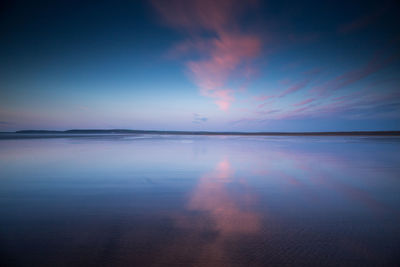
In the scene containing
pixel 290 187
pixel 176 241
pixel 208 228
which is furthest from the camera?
pixel 290 187

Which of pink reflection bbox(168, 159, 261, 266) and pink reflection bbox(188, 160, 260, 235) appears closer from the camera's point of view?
pink reflection bbox(168, 159, 261, 266)

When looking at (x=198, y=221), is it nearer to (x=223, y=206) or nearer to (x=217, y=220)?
(x=217, y=220)

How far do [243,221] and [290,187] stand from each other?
234cm

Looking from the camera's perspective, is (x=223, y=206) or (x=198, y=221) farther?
(x=223, y=206)

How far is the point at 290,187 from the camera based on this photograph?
4594 mm

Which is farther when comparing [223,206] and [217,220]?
[223,206]

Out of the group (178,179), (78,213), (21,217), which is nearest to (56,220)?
(78,213)

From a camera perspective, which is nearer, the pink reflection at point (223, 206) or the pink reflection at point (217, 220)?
the pink reflection at point (217, 220)

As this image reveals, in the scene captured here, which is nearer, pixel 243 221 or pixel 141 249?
pixel 141 249

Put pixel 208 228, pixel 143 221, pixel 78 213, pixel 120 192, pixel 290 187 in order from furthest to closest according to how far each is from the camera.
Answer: pixel 290 187 → pixel 120 192 → pixel 78 213 → pixel 143 221 → pixel 208 228

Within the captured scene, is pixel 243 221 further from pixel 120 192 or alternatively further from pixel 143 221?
pixel 120 192

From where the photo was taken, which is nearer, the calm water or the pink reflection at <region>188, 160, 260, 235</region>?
the calm water

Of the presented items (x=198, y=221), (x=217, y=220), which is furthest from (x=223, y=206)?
(x=198, y=221)

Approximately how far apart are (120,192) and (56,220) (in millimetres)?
1405
